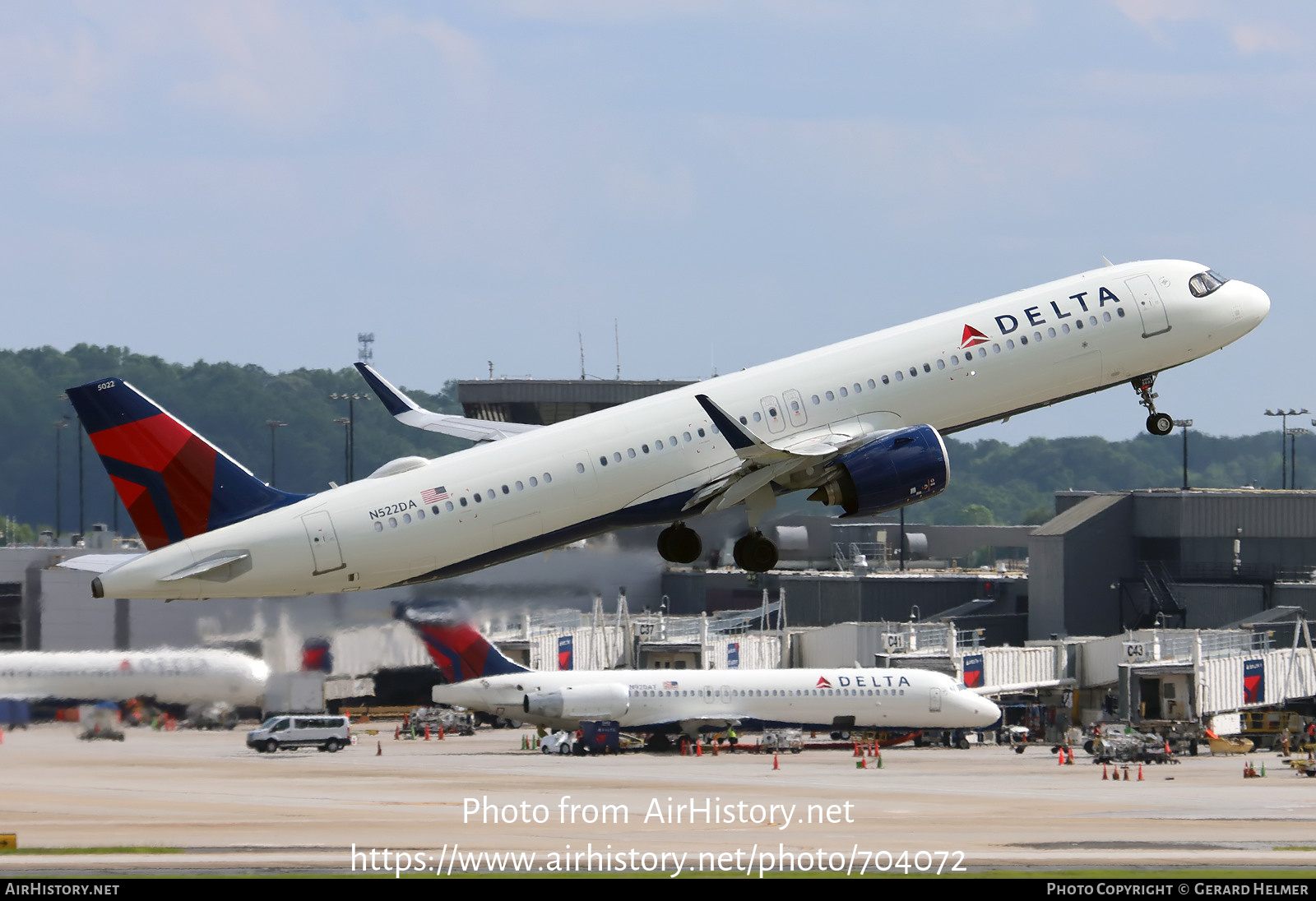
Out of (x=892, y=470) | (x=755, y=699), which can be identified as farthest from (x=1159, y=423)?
(x=755, y=699)

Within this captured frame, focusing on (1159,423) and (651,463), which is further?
(1159,423)

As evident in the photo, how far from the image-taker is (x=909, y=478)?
54.6 metres

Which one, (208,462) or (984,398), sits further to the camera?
(984,398)

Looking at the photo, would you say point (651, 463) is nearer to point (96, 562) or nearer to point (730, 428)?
point (730, 428)

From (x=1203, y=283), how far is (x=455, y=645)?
129 ft

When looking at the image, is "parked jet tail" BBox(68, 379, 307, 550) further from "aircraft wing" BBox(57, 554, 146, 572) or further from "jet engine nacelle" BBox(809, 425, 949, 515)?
"jet engine nacelle" BBox(809, 425, 949, 515)

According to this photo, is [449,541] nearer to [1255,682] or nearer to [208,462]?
[208,462]

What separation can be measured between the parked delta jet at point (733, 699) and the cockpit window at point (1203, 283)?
46.0 meters

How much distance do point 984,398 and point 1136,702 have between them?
65259 millimetres

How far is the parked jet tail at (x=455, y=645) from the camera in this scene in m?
75.8

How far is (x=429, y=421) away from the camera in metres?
64.0

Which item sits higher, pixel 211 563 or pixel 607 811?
pixel 211 563

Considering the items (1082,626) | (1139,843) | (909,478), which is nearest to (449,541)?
(909,478)

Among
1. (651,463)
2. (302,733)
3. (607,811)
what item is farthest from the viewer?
(302,733)
